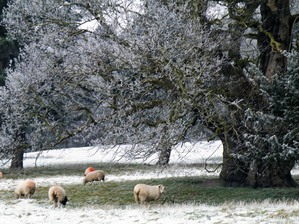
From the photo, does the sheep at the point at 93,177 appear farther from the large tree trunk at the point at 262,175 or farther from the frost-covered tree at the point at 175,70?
the large tree trunk at the point at 262,175

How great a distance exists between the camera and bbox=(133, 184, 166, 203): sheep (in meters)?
14.6

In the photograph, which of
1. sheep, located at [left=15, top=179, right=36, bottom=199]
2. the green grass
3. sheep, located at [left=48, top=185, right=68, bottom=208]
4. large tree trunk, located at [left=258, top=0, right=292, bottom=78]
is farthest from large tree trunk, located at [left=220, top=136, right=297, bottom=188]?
sheep, located at [left=15, top=179, right=36, bottom=199]

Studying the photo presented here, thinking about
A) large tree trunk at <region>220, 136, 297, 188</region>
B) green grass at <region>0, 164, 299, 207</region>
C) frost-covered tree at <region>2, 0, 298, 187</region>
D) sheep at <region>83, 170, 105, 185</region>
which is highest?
frost-covered tree at <region>2, 0, 298, 187</region>

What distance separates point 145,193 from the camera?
47.8 ft

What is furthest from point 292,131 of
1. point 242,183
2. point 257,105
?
point 242,183

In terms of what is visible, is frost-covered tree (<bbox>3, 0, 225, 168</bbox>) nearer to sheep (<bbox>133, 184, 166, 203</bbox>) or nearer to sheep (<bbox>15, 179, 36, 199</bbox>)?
sheep (<bbox>133, 184, 166, 203</bbox>)

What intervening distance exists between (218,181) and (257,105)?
173 inches

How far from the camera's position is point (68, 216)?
11.9 metres

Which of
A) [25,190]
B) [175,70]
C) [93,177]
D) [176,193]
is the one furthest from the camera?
[93,177]

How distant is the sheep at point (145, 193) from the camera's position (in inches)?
575

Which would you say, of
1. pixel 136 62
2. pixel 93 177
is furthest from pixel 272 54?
pixel 93 177

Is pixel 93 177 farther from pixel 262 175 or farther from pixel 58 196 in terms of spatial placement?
pixel 262 175

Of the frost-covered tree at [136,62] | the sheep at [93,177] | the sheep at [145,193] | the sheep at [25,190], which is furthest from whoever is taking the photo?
the sheep at [93,177]

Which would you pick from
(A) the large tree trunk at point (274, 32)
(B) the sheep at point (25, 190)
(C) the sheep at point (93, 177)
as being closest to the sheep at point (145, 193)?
(B) the sheep at point (25, 190)
